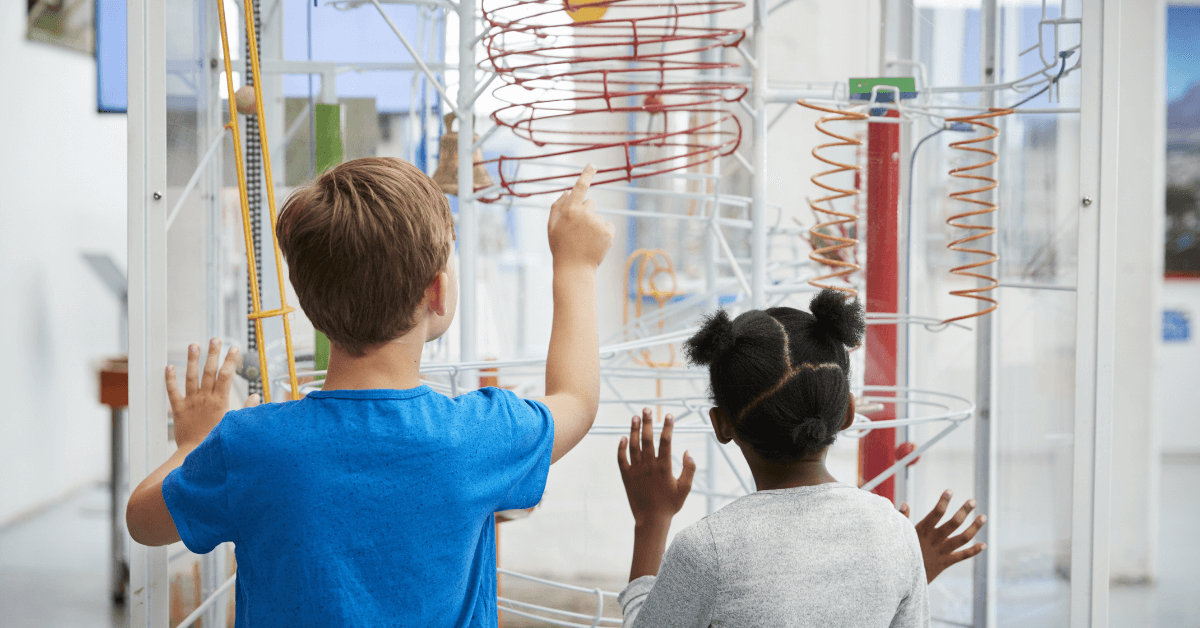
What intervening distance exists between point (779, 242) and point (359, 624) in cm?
216

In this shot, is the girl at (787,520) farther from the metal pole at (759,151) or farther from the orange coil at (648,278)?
the orange coil at (648,278)

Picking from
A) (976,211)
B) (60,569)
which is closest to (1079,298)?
(976,211)

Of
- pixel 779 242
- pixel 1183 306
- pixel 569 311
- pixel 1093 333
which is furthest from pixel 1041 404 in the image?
pixel 1183 306

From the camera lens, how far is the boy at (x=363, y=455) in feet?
2.05

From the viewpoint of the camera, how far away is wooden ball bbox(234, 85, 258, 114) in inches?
53.6

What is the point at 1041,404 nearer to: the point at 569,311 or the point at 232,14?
the point at 569,311

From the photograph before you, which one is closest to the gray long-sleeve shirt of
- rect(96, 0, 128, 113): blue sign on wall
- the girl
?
the girl

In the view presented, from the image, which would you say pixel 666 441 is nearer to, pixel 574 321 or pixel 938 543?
pixel 574 321

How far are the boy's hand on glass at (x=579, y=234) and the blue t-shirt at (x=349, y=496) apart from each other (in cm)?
14

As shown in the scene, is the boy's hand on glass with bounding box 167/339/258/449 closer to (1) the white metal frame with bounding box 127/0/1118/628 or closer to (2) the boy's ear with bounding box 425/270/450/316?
(2) the boy's ear with bounding box 425/270/450/316

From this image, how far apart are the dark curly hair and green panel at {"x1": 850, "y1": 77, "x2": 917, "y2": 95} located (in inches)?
23.6

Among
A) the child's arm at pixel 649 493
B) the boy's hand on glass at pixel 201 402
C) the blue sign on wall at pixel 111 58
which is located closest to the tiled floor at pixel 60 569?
the blue sign on wall at pixel 111 58

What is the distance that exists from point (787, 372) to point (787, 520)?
0.39 ft

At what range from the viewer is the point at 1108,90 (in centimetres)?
110
